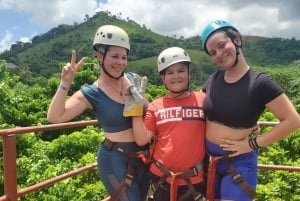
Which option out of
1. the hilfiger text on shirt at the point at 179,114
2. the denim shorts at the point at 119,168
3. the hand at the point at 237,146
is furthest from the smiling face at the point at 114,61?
the hand at the point at 237,146

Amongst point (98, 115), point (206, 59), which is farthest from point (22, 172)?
point (206, 59)

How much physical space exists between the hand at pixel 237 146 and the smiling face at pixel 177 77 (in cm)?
48

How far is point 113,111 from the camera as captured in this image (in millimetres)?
2891

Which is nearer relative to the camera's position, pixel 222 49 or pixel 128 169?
pixel 222 49

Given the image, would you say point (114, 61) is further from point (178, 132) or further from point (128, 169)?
point (128, 169)

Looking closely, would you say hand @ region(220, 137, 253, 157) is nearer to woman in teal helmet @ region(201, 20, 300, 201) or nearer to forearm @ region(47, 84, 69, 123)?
woman in teal helmet @ region(201, 20, 300, 201)

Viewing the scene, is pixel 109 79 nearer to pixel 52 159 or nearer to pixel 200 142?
pixel 200 142

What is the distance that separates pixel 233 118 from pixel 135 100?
666 millimetres

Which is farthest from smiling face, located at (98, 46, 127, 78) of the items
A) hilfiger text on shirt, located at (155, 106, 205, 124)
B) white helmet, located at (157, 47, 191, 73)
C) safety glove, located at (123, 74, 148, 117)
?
hilfiger text on shirt, located at (155, 106, 205, 124)

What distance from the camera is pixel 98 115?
2.95 m

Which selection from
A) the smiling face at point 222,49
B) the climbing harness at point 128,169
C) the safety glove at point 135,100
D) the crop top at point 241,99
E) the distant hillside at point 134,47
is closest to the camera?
the crop top at point 241,99

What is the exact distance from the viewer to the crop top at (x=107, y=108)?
2.89 m

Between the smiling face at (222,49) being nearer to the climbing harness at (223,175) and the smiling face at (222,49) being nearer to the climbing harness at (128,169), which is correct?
the climbing harness at (223,175)

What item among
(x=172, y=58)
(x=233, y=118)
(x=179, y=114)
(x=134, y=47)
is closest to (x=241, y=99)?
(x=233, y=118)
